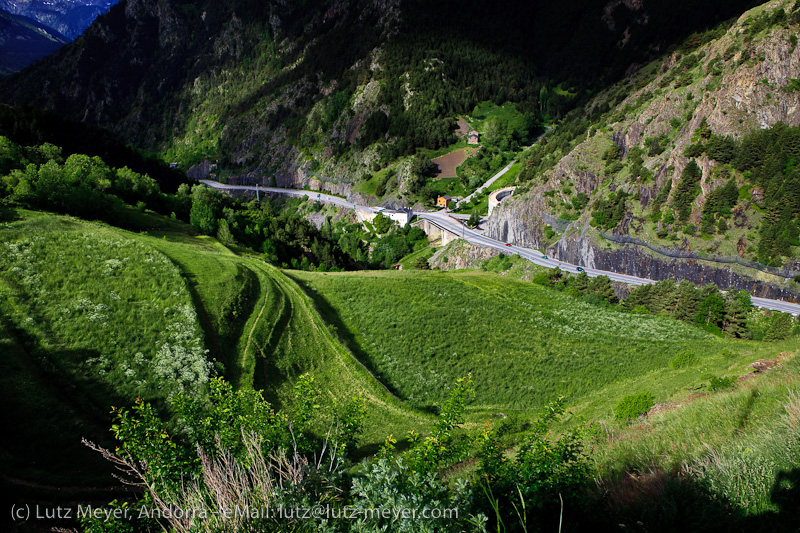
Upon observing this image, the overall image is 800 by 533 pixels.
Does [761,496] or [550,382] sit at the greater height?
[761,496]

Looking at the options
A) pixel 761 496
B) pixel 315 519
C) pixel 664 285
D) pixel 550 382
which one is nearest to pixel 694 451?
pixel 761 496

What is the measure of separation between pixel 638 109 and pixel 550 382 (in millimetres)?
83148

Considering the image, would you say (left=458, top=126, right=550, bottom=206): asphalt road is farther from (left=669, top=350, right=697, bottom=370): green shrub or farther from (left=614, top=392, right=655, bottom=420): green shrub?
(left=614, top=392, right=655, bottom=420): green shrub

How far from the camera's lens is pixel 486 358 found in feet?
109

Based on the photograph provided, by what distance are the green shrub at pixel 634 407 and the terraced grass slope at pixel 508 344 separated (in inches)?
140

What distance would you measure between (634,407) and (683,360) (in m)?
17.2

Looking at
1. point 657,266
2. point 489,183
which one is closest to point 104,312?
point 657,266

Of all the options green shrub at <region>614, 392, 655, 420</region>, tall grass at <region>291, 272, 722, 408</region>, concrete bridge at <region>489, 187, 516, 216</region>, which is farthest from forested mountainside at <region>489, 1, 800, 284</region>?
green shrub at <region>614, 392, 655, 420</region>

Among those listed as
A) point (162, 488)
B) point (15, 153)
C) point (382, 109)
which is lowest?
point (162, 488)

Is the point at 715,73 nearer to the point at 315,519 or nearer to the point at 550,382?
the point at 550,382

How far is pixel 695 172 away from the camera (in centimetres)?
6881

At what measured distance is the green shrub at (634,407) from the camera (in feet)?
62.4

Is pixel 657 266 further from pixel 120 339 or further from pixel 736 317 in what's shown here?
pixel 120 339

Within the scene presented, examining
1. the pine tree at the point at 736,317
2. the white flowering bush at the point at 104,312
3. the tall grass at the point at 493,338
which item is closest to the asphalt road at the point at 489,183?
the pine tree at the point at 736,317
